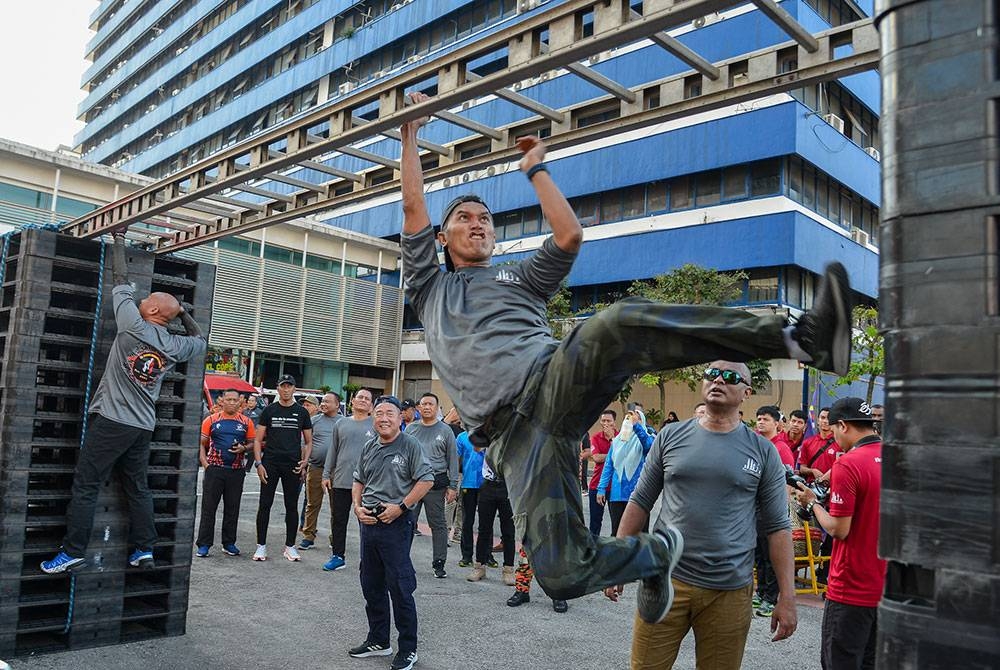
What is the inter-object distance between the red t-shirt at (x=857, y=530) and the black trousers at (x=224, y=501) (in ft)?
24.5

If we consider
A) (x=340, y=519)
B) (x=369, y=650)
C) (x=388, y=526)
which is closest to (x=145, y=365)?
(x=388, y=526)

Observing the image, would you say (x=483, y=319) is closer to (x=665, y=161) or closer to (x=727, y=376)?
(x=727, y=376)

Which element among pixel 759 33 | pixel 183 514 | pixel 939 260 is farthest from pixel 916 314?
pixel 759 33

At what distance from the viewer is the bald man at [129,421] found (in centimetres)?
567

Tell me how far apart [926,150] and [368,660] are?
540 centimetres

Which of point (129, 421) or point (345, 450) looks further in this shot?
Answer: point (345, 450)

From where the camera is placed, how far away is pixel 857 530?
4.18 meters

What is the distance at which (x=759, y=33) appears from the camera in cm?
2784

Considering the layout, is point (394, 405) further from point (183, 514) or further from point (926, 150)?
point (926, 150)

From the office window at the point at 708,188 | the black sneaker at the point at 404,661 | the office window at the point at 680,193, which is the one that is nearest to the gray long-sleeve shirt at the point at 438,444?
the black sneaker at the point at 404,661

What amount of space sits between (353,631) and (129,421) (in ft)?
8.33

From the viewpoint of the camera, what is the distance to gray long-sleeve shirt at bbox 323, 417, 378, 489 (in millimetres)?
9344

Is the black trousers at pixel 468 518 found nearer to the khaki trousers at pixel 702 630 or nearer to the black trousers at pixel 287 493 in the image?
the black trousers at pixel 287 493

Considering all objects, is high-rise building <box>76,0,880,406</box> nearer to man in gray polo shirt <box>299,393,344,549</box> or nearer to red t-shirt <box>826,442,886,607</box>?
man in gray polo shirt <box>299,393,344,549</box>
